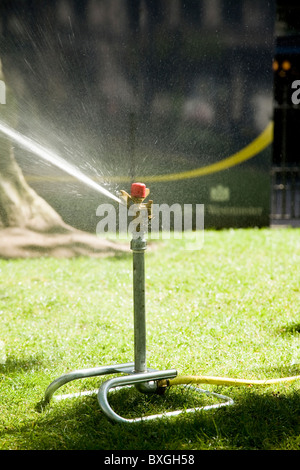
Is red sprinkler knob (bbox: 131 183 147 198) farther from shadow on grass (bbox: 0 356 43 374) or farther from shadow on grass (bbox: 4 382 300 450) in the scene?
shadow on grass (bbox: 0 356 43 374)

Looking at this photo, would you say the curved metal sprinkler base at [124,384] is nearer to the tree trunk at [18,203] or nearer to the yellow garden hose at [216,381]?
the yellow garden hose at [216,381]

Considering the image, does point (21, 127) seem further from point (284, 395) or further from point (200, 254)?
point (284, 395)

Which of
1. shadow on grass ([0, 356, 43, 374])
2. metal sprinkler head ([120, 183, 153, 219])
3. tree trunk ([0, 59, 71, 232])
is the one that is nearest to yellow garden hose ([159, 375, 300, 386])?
metal sprinkler head ([120, 183, 153, 219])

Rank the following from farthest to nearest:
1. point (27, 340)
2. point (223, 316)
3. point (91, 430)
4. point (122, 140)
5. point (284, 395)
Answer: point (122, 140)
point (223, 316)
point (27, 340)
point (284, 395)
point (91, 430)

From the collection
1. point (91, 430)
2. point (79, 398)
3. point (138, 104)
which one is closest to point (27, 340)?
point (79, 398)

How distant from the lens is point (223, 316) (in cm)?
421

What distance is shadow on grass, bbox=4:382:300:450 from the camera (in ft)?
7.50

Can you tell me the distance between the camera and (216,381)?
2789 millimetres

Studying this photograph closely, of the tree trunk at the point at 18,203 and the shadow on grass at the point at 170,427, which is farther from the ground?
the tree trunk at the point at 18,203

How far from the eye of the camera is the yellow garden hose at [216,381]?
271 cm

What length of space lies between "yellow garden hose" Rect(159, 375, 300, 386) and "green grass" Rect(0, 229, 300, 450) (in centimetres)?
4

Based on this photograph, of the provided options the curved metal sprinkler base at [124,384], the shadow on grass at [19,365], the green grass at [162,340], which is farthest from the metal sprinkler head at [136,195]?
the shadow on grass at [19,365]
